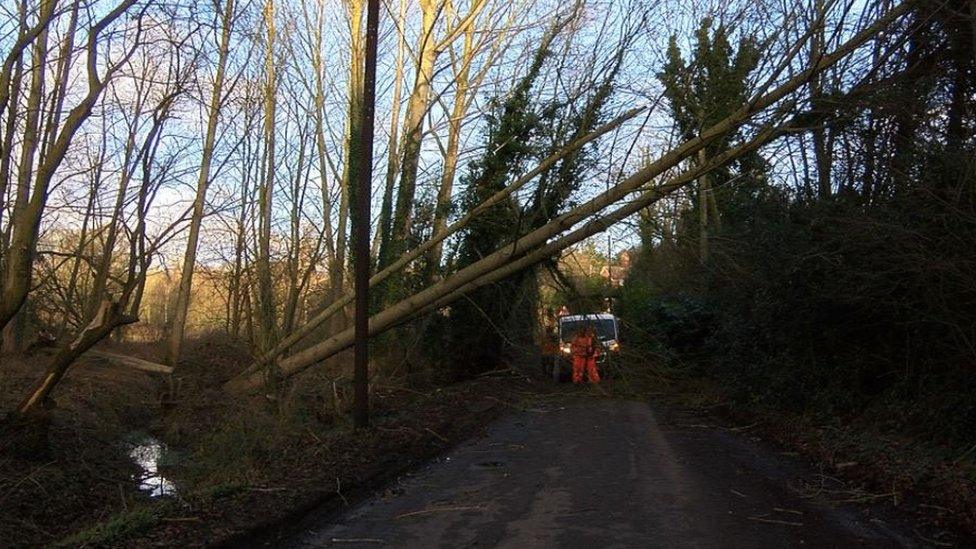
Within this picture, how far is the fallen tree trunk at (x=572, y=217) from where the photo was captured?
12.4m

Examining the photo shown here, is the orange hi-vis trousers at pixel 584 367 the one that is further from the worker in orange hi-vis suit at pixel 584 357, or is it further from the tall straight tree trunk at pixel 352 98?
the tall straight tree trunk at pixel 352 98

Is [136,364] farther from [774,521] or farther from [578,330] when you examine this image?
[774,521]

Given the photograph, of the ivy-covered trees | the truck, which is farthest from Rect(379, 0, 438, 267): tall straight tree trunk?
the ivy-covered trees

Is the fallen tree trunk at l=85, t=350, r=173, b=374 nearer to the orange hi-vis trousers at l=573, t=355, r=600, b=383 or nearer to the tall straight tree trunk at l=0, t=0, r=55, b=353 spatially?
the tall straight tree trunk at l=0, t=0, r=55, b=353

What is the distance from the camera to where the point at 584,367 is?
21188mm

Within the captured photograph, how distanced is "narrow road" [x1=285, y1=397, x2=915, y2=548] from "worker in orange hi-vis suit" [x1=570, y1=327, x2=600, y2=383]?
7.59 m

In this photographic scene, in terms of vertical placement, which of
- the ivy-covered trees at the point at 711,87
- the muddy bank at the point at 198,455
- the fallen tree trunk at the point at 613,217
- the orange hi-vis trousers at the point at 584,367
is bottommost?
the muddy bank at the point at 198,455

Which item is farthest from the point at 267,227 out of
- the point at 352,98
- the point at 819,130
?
the point at 819,130

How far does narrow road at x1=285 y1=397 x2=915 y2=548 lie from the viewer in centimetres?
669

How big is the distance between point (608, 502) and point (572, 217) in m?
7.53

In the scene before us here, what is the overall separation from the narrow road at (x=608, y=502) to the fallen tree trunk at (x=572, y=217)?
4.12 meters

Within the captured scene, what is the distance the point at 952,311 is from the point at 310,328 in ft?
40.9

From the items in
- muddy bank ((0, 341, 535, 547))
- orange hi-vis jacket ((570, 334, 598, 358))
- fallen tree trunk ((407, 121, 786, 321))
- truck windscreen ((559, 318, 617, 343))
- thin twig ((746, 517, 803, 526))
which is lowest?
thin twig ((746, 517, 803, 526))

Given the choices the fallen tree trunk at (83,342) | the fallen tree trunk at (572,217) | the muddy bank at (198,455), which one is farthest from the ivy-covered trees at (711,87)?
the fallen tree trunk at (83,342)
